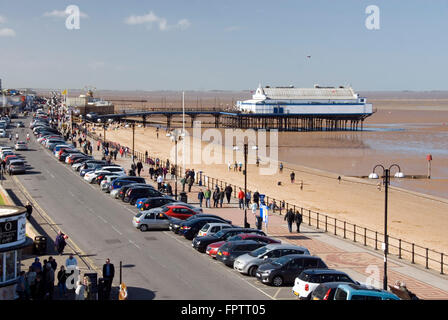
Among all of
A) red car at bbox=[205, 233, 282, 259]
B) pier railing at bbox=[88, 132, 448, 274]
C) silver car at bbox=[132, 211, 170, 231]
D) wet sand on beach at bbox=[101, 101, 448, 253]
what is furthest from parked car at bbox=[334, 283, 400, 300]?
wet sand on beach at bbox=[101, 101, 448, 253]

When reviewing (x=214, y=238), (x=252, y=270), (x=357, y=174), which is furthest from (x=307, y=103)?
(x=252, y=270)

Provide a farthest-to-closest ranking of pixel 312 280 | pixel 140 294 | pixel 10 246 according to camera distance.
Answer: pixel 140 294 < pixel 312 280 < pixel 10 246

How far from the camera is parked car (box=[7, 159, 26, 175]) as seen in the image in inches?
1797

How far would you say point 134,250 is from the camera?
24.3m

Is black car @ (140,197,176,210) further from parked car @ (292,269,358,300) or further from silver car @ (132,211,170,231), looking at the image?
parked car @ (292,269,358,300)

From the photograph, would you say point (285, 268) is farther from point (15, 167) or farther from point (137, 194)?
point (15, 167)

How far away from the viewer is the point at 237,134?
11288 centimetres

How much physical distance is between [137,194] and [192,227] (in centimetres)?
935

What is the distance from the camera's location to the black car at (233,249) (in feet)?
73.4

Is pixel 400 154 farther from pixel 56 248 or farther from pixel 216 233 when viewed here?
pixel 56 248
